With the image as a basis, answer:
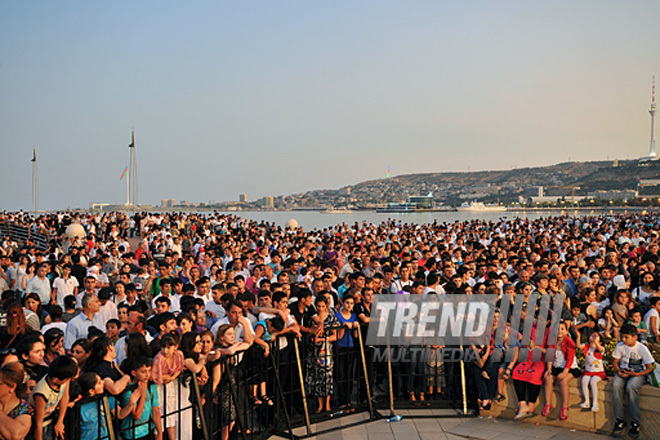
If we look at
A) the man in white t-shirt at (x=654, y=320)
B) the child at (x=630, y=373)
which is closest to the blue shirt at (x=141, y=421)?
the child at (x=630, y=373)

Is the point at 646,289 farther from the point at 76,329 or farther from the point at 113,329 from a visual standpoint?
the point at 76,329

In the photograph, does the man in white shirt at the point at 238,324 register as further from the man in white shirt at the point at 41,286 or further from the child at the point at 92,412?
the man in white shirt at the point at 41,286

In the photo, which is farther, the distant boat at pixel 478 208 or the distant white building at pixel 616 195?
the distant boat at pixel 478 208

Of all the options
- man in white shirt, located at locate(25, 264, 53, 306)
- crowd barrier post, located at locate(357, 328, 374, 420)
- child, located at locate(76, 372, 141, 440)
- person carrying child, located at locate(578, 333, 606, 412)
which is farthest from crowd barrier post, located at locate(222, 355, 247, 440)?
man in white shirt, located at locate(25, 264, 53, 306)

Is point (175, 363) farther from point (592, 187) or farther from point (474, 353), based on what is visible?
point (592, 187)

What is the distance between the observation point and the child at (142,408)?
4.95 meters

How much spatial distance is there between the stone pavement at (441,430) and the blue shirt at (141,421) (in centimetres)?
216

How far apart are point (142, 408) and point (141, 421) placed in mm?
170

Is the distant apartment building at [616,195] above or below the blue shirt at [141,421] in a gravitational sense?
above

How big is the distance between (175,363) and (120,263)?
32.9 feet

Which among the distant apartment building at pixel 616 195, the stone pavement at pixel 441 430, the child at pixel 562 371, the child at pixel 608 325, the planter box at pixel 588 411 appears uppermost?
the distant apartment building at pixel 616 195

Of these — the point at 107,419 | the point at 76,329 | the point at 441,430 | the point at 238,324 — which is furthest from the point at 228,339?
the point at 441,430

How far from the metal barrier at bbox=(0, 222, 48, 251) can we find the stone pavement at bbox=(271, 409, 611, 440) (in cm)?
2163

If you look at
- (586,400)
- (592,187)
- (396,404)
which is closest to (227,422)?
(396,404)
